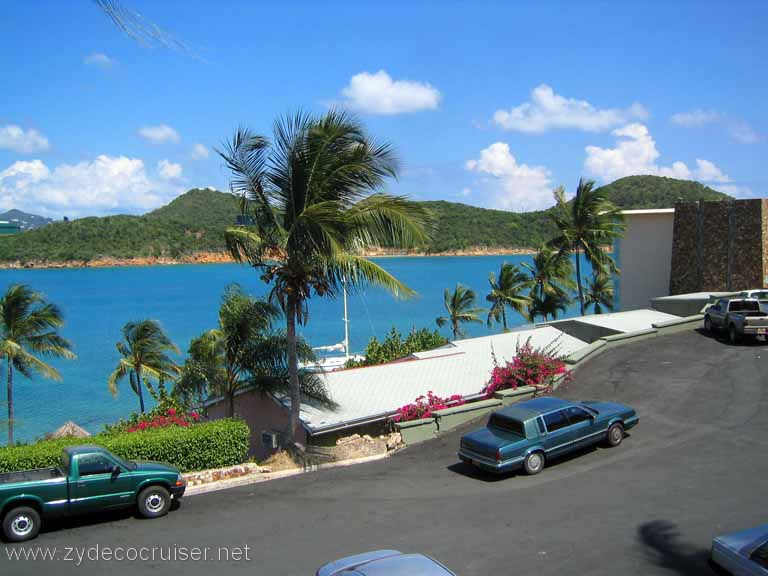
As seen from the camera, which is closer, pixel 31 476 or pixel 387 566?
pixel 387 566

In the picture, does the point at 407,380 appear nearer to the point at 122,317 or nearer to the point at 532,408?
the point at 532,408

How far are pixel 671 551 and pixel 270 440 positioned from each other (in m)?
11.7

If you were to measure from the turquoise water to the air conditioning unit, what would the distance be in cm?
481

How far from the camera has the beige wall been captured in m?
34.1

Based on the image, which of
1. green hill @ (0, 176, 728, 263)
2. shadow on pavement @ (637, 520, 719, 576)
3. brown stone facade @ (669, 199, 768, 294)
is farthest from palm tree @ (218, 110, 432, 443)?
green hill @ (0, 176, 728, 263)

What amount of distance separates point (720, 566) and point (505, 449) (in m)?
4.98

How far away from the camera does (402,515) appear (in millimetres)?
10914

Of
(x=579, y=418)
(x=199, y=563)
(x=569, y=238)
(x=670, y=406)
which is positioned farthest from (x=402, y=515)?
(x=569, y=238)

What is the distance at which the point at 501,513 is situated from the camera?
10.7m

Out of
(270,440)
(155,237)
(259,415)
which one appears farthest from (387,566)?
(155,237)

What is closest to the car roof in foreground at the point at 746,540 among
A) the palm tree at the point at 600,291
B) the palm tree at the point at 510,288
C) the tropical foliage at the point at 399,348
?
the tropical foliage at the point at 399,348

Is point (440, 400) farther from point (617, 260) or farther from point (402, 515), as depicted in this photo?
point (617, 260)

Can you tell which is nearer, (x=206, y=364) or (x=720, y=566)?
(x=720, y=566)

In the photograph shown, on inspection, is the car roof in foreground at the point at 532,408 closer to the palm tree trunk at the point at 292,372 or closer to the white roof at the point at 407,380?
the white roof at the point at 407,380
